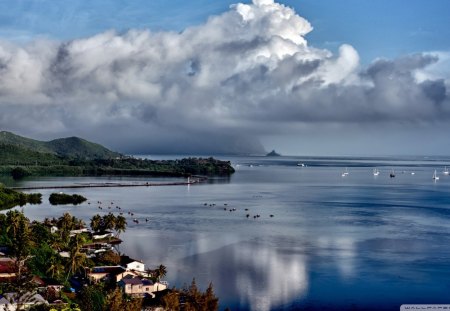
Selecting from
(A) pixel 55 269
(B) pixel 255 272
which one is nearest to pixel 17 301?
(A) pixel 55 269

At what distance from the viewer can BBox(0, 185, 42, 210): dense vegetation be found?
94.3 metres

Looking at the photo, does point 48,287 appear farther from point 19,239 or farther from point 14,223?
point 14,223

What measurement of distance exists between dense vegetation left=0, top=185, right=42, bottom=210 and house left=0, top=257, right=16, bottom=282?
171 feet

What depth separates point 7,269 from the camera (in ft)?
131

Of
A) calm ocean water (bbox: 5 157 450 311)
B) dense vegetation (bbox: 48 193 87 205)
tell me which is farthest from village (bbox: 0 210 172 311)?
dense vegetation (bbox: 48 193 87 205)

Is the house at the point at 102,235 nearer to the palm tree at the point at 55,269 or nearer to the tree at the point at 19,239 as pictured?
the tree at the point at 19,239

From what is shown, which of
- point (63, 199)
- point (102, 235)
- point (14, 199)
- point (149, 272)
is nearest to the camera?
point (149, 272)

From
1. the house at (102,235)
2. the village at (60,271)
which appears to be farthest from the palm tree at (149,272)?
the house at (102,235)

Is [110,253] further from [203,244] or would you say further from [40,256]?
[203,244]

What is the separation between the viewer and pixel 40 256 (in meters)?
46.9

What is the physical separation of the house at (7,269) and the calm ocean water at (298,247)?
12.1 m

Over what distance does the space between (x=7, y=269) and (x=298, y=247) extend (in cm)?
3132

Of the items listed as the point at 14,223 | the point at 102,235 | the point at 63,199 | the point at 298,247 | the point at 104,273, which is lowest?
the point at 298,247

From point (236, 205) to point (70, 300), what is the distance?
67.5m
